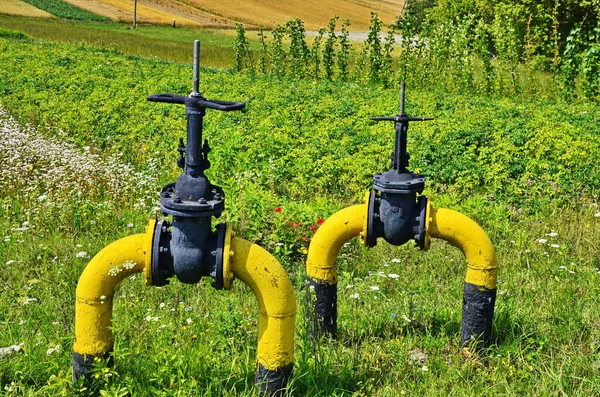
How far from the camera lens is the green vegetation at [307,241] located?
10.5 ft

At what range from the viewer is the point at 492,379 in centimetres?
318

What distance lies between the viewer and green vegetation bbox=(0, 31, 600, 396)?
3.20 metres

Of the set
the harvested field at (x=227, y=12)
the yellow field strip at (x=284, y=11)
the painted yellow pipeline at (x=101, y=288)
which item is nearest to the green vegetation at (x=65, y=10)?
the harvested field at (x=227, y=12)

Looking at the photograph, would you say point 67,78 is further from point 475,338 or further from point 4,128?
point 475,338

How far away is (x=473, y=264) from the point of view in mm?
3391

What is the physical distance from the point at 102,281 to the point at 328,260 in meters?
1.22

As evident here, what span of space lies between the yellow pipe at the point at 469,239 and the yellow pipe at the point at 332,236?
1.20ft

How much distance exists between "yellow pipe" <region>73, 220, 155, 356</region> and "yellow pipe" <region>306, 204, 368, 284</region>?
0.98 m

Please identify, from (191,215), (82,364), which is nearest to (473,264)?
(191,215)

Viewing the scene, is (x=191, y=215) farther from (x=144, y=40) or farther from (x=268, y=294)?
(x=144, y=40)

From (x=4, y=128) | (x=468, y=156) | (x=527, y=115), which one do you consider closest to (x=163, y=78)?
(x=4, y=128)

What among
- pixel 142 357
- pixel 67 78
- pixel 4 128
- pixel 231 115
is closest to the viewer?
pixel 142 357

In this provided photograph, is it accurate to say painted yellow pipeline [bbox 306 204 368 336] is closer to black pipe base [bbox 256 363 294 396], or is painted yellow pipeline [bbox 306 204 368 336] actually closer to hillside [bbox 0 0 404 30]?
black pipe base [bbox 256 363 294 396]

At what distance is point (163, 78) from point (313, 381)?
1371cm
